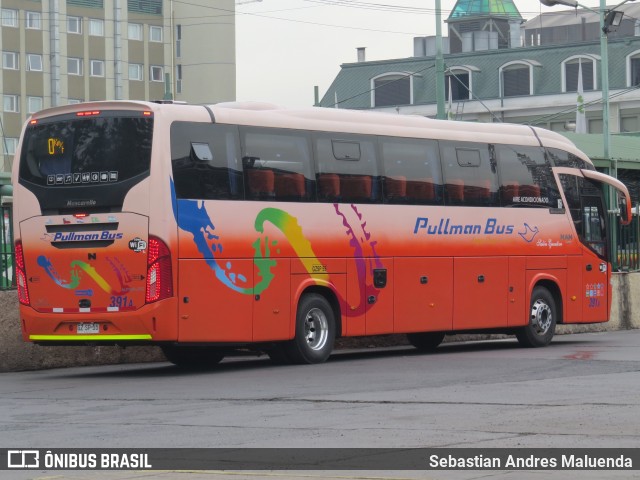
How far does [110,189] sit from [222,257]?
1695 mm

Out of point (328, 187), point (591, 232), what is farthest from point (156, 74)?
point (328, 187)

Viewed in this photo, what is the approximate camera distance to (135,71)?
105m

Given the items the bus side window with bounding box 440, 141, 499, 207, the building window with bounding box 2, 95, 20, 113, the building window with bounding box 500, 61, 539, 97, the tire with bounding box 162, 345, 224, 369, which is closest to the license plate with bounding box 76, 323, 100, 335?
the tire with bounding box 162, 345, 224, 369

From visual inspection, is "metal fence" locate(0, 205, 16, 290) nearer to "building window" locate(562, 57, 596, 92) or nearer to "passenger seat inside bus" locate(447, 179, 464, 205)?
"passenger seat inside bus" locate(447, 179, 464, 205)

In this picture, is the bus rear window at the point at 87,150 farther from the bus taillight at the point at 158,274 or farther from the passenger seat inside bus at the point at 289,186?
the passenger seat inside bus at the point at 289,186

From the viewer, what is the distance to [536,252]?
80.8 ft

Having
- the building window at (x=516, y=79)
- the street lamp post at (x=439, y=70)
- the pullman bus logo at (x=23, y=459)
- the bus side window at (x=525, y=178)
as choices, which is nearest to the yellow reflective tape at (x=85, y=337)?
the pullman bus logo at (x=23, y=459)

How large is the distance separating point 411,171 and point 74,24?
81239 millimetres

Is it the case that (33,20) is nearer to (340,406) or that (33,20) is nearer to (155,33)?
(155,33)

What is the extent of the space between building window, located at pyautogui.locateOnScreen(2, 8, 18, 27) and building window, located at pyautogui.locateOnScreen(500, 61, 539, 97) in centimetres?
3162

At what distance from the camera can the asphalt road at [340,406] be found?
36.0 feet

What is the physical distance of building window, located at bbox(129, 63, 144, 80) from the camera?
104375 mm
